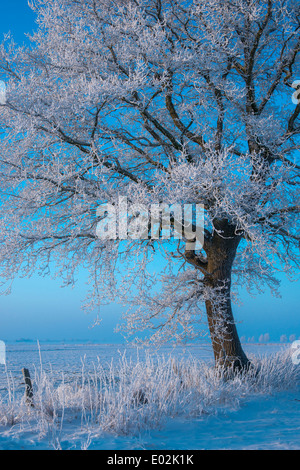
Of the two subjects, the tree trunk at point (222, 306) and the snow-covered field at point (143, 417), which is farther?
the tree trunk at point (222, 306)

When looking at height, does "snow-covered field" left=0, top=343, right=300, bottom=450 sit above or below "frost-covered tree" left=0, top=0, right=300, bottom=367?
below

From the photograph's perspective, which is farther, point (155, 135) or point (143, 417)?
point (155, 135)

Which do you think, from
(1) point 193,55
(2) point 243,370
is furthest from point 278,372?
(1) point 193,55

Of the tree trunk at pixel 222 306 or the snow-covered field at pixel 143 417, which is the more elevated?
the tree trunk at pixel 222 306

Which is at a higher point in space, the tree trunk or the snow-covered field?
the tree trunk

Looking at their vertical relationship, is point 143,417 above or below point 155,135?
below

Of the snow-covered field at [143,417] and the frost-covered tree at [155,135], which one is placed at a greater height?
the frost-covered tree at [155,135]

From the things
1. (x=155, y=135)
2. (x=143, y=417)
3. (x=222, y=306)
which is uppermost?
(x=155, y=135)

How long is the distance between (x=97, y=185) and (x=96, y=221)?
167cm

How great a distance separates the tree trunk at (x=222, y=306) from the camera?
32.6 ft

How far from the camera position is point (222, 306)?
9734 millimetres

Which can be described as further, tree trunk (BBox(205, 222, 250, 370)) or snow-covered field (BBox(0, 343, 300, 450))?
tree trunk (BBox(205, 222, 250, 370))

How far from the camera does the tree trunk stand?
32.6 ft
